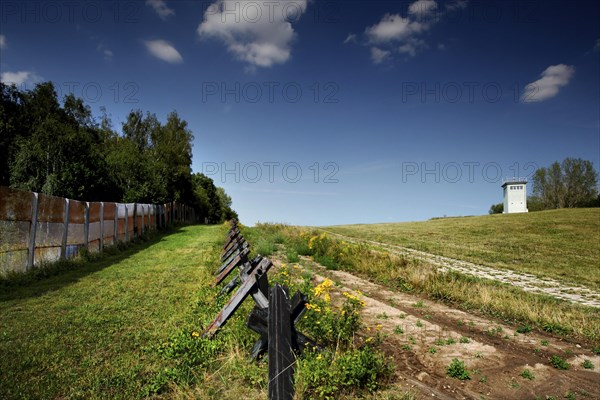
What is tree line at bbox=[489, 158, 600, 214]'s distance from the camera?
62594 millimetres

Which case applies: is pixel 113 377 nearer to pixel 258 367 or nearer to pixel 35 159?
pixel 258 367

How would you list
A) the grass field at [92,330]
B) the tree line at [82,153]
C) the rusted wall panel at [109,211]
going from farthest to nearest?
the tree line at [82,153]
the rusted wall panel at [109,211]
the grass field at [92,330]

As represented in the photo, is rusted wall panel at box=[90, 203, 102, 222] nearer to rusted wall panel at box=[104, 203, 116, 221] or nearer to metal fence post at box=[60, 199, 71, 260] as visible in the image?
rusted wall panel at box=[104, 203, 116, 221]

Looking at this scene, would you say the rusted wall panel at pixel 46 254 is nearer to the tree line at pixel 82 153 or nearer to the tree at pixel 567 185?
the tree line at pixel 82 153

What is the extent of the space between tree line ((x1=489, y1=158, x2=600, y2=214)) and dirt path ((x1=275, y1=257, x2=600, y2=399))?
71.4 m

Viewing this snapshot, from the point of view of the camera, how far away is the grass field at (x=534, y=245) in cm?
1551

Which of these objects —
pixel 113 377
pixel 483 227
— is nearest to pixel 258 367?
pixel 113 377

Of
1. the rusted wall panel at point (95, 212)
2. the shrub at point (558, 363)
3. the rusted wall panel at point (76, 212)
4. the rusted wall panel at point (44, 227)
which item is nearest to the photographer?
the shrub at point (558, 363)

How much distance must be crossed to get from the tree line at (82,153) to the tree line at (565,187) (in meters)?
64.2

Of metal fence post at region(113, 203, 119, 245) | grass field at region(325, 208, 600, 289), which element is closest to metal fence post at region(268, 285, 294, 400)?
grass field at region(325, 208, 600, 289)

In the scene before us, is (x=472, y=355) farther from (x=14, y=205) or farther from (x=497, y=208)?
(x=497, y=208)

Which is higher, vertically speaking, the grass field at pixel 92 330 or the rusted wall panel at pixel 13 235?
the rusted wall panel at pixel 13 235

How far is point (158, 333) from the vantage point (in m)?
5.16

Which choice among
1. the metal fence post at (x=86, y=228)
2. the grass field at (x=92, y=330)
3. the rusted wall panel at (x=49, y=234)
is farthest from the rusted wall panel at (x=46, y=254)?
the metal fence post at (x=86, y=228)
